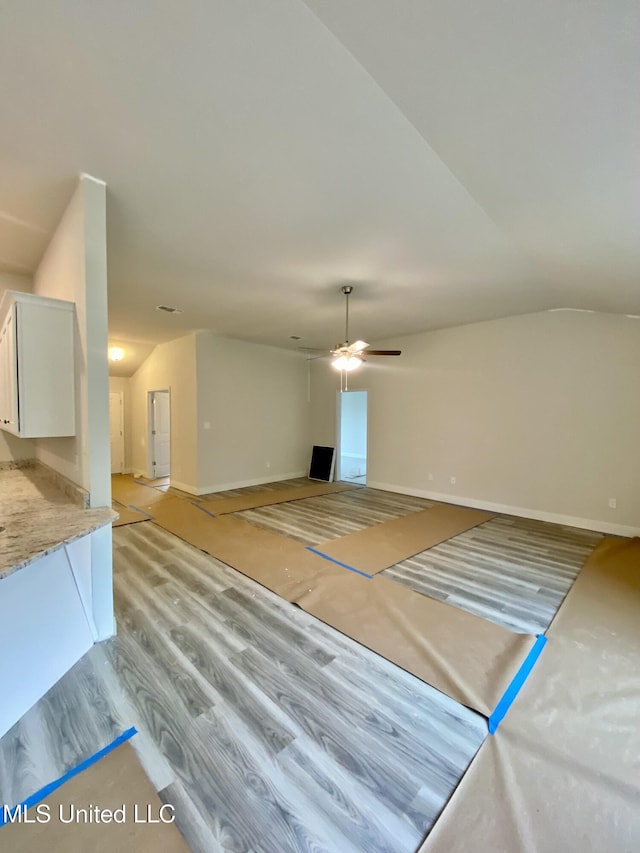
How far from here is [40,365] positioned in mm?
2342

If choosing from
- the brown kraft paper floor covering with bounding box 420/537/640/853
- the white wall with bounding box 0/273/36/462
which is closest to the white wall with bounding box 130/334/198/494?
the white wall with bounding box 0/273/36/462

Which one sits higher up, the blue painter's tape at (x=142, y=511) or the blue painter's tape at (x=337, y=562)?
the blue painter's tape at (x=337, y=562)

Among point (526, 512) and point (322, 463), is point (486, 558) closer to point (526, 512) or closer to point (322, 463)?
point (526, 512)

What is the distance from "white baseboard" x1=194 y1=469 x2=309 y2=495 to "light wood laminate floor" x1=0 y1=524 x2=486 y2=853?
4015 millimetres

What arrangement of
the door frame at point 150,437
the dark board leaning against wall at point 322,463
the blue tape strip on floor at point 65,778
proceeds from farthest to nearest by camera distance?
the dark board leaning against wall at point 322,463 → the door frame at point 150,437 → the blue tape strip on floor at point 65,778

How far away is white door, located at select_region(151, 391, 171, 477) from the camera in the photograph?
7863 millimetres

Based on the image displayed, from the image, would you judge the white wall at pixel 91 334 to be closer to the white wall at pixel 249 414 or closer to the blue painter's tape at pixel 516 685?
the blue painter's tape at pixel 516 685

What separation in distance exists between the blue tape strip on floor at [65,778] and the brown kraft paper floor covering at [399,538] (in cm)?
220

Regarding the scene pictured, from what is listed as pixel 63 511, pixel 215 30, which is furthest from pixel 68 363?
pixel 215 30

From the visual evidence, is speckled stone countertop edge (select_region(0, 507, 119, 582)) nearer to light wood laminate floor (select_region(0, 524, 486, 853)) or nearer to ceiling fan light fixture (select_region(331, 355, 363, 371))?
light wood laminate floor (select_region(0, 524, 486, 853))

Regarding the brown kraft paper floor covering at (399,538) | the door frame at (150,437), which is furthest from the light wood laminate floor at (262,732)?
the door frame at (150,437)

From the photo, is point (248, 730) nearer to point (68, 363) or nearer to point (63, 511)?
point (63, 511)

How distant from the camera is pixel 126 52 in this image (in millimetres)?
1393

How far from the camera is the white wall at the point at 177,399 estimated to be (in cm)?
651
